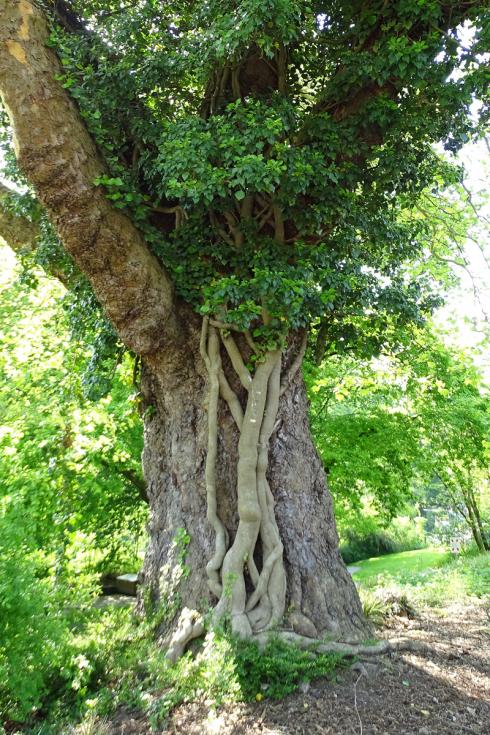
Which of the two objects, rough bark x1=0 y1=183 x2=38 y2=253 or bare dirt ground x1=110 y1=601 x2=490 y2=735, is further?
rough bark x1=0 y1=183 x2=38 y2=253

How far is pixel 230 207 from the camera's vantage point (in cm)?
505

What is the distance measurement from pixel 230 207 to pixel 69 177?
1.50 m

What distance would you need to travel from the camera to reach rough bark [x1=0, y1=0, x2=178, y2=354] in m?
4.15

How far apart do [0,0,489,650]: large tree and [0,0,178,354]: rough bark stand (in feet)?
0.05

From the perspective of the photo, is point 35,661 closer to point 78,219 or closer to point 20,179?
point 78,219

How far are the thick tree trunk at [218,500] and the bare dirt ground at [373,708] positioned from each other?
0.57 m

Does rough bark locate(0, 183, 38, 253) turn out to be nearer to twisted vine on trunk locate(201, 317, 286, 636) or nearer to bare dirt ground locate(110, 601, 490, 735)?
twisted vine on trunk locate(201, 317, 286, 636)

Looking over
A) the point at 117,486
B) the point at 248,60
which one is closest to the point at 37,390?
the point at 117,486

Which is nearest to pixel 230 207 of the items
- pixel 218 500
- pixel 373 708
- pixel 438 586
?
pixel 218 500

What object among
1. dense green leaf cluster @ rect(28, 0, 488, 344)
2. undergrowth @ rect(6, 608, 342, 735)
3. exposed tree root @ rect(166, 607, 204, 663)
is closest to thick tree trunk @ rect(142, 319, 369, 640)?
exposed tree root @ rect(166, 607, 204, 663)

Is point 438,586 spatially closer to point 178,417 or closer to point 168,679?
point 178,417

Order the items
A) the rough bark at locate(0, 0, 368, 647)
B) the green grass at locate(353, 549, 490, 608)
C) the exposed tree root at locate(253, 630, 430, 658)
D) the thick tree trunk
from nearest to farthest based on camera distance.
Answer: the exposed tree root at locate(253, 630, 430, 658) < the rough bark at locate(0, 0, 368, 647) < the thick tree trunk < the green grass at locate(353, 549, 490, 608)

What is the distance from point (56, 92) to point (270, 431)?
131 inches

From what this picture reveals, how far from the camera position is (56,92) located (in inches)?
168
